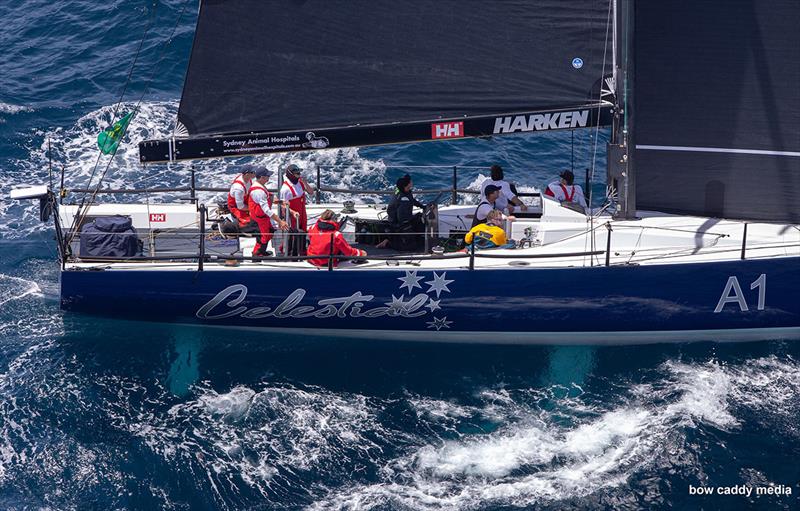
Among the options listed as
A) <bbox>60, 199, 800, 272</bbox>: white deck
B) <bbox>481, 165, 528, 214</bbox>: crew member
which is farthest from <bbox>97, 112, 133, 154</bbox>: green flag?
<bbox>481, 165, 528, 214</bbox>: crew member

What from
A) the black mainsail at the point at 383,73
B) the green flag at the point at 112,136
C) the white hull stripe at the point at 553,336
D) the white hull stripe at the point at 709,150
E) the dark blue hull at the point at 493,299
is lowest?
the white hull stripe at the point at 553,336

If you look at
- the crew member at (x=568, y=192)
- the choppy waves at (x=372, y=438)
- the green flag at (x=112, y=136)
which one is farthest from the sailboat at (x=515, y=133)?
the crew member at (x=568, y=192)

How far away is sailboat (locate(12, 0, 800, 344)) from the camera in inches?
581

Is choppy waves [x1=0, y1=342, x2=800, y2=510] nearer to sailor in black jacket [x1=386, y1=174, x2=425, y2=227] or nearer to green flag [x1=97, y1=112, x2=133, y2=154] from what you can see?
sailor in black jacket [x1=386, y1=174, x2=425, y2=227]

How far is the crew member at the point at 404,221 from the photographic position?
1606cm

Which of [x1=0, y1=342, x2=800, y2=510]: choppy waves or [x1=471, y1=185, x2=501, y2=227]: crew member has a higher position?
[x1=471, y1=185, x2=501, y2=227]: crew member

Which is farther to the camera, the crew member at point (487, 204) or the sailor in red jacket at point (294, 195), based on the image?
the crew member at point (487, 204)

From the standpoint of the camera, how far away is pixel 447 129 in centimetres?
1505

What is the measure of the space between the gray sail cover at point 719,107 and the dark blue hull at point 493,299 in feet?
4.32

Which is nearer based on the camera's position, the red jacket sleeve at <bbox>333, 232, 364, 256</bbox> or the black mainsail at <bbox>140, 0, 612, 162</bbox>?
the black mainsail at <bbox>140, 0, 612, 162</bbox>

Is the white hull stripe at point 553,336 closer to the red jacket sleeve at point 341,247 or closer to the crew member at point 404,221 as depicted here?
the red jacket sleeve at point 341,247

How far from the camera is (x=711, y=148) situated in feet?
50.3

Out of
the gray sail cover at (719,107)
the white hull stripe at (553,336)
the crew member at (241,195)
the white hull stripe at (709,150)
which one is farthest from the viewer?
the crew member at (241,195)

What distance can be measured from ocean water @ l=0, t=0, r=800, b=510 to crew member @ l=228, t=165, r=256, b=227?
6.83ft
